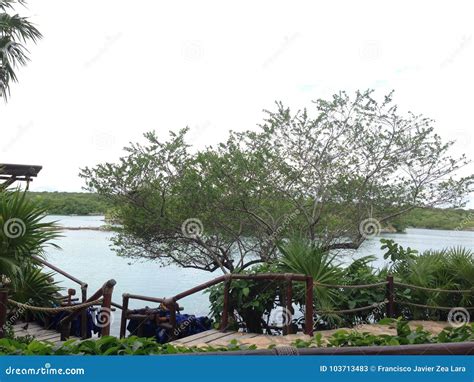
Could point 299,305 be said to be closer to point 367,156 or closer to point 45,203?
point 45,203

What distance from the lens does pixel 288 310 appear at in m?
6.51

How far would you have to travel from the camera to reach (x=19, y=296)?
7477mm

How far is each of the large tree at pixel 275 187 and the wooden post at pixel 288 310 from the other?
605 centimetres

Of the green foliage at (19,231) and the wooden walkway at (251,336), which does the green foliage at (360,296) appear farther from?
the green foliage at (19,231)

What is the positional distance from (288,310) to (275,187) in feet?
21.7

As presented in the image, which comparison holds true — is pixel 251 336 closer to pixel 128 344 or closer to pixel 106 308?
pixel 106 308

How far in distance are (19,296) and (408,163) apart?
28.0 feet

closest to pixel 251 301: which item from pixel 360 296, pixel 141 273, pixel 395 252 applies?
pixel 360 296

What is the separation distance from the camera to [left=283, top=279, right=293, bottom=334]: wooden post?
6.34 m

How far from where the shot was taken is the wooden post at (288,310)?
6.34 meters

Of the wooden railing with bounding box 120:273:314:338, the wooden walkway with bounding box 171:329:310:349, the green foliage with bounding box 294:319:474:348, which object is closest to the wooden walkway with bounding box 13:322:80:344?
the wooden railing with bounding box 120:273:314:338

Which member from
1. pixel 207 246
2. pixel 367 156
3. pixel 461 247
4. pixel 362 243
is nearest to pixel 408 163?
pixel 367 156

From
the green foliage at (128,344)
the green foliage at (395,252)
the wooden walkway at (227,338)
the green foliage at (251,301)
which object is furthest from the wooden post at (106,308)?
the green foliage at (395,252)

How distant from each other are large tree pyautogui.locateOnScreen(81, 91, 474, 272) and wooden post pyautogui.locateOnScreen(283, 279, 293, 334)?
6053 mm
